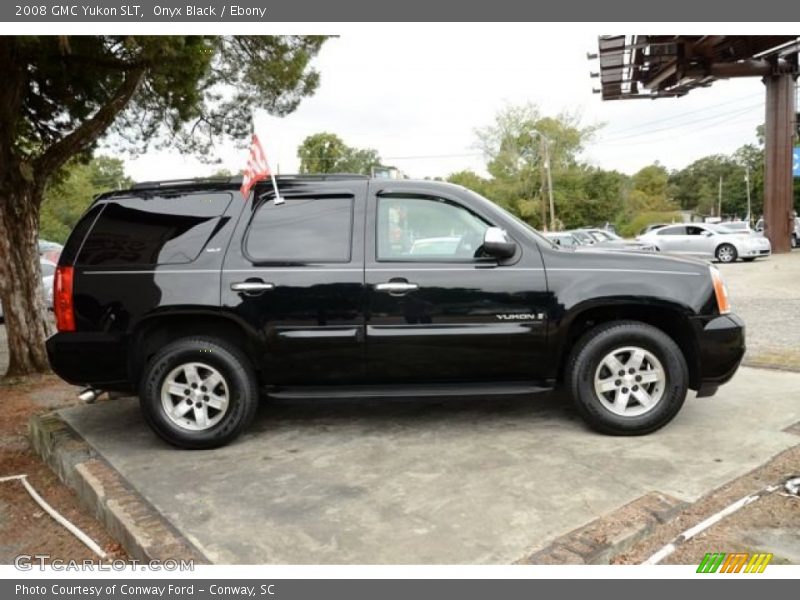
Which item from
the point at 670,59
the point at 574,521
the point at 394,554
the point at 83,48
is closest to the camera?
the point at 394,554

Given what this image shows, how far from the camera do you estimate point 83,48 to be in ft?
22.2

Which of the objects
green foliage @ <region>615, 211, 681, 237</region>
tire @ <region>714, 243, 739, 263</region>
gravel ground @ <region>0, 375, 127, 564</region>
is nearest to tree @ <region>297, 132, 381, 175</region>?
green foliage @ <region>615, 211, 681, 237</region>

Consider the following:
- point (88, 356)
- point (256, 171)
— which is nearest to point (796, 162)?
point (256, 171)

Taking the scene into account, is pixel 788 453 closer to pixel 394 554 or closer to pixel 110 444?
pixel 394 554

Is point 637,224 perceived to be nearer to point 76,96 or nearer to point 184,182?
point 76,96

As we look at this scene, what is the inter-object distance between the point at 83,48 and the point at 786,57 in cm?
2488

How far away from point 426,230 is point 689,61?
67.6 ft

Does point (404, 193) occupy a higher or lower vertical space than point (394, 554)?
higher

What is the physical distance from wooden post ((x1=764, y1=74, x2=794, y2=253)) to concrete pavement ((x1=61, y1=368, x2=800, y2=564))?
75.4 ft

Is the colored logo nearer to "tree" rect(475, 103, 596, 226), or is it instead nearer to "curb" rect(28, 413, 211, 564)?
"curb" rect(28, 413, 211, 564)

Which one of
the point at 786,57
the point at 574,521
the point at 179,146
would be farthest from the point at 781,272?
the point at 574,521

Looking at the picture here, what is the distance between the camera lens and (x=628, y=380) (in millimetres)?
4293

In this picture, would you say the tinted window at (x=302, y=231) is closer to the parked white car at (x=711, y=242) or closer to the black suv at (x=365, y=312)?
the black suv at (x=365, y=312)

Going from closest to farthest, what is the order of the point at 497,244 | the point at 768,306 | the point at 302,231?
the point at 497,244, the point at 302,231, the point at 768,306
